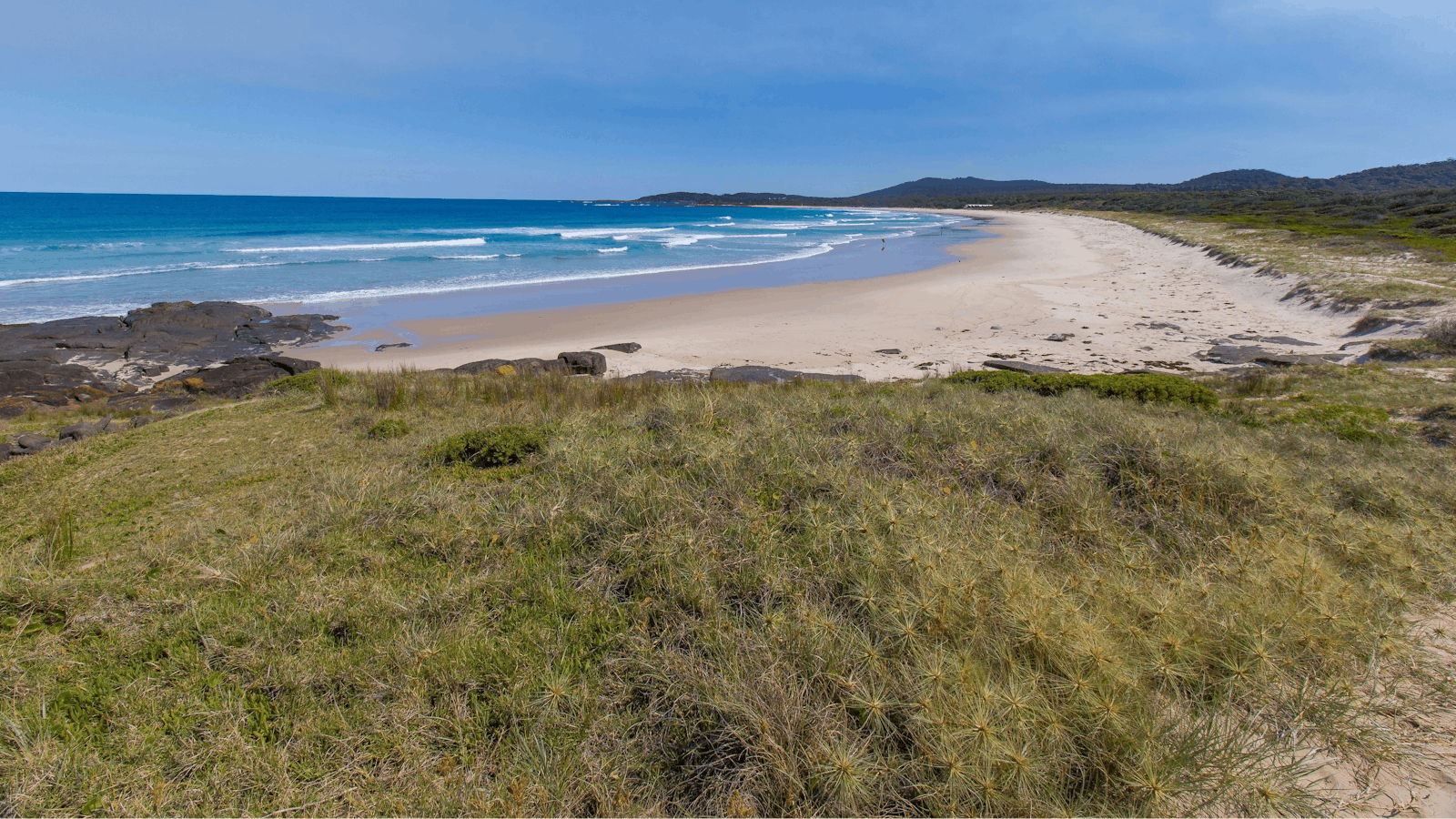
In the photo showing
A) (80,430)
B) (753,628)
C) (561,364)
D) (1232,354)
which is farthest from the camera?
(561,364)

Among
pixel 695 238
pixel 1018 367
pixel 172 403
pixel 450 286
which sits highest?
pixel 695 238

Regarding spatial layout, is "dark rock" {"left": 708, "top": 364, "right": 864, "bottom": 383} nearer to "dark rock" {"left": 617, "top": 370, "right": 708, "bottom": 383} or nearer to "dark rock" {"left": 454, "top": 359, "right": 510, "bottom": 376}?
"dark rock" {"left": 617, "top": 370, "right": 708, "bottom": 383}

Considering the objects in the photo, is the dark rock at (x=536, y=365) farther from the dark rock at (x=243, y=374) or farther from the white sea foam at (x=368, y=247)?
the white sea foam at (x=368, y=247)

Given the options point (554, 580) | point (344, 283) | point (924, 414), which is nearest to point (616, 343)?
point (924, 414)

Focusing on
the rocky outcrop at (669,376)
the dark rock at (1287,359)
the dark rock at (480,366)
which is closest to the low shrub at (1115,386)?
the rocky outcrop at (669,376)

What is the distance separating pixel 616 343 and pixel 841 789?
53.3 ft

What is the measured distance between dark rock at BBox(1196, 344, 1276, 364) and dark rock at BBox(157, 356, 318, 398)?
21.2 m

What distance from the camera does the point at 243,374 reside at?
14.8 metres

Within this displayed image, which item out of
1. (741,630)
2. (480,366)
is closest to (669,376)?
(480,366)

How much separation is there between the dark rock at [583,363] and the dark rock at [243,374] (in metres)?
6.16

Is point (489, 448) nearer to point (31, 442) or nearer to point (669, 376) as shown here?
point (669, 376)

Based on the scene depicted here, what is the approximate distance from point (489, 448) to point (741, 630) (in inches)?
154

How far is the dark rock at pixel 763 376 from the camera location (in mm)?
12320

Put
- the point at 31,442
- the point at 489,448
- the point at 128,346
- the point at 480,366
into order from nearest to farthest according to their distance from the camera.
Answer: the point at 489,448, the point at 31,442, the point at 480,366, the point at 128,346
